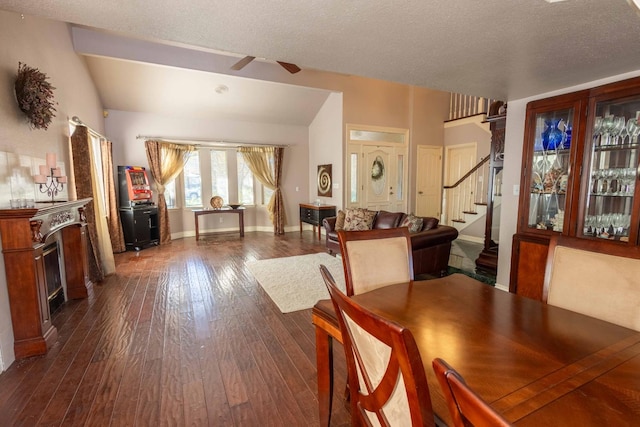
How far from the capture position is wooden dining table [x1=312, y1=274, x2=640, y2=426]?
73 cm

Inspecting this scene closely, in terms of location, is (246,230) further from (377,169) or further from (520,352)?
(520,352)

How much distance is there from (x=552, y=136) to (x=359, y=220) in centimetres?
274

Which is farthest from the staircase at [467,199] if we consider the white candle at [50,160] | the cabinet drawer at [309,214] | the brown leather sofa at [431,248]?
the white candle at [50,160]

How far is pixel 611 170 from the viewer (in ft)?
8.22

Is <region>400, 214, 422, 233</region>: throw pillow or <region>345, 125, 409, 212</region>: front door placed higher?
<region>345, 125, 409, 212</region>: front door

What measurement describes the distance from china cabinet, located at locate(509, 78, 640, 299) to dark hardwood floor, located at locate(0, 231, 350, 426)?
7.17ft

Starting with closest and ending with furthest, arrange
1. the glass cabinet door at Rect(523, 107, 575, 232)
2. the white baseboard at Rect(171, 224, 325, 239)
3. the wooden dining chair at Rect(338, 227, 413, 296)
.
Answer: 1. the wooden dining chair at Rect(338, 227, 413, 296)
2. the glass cabinet door at Rect(523, 107, 575, 232)
3. the white baseboard at Rect(171, 224, 325, 239)

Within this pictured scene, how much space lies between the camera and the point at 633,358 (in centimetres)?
95

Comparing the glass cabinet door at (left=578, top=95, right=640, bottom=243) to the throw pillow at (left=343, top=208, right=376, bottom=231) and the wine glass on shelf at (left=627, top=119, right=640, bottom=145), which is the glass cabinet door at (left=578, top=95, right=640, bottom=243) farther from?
the throw pillow at (left=343, top=208, right=376, bottom=231)

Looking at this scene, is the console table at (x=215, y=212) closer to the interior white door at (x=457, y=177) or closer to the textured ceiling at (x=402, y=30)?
the textured ceiling at (x=402, y=30)

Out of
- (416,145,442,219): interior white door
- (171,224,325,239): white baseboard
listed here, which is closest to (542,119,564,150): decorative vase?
(416,145,442,219): interior white door

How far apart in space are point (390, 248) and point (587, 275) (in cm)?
92

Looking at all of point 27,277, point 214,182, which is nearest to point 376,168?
point 214,182

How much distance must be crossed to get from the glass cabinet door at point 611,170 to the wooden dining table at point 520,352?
1807mm
